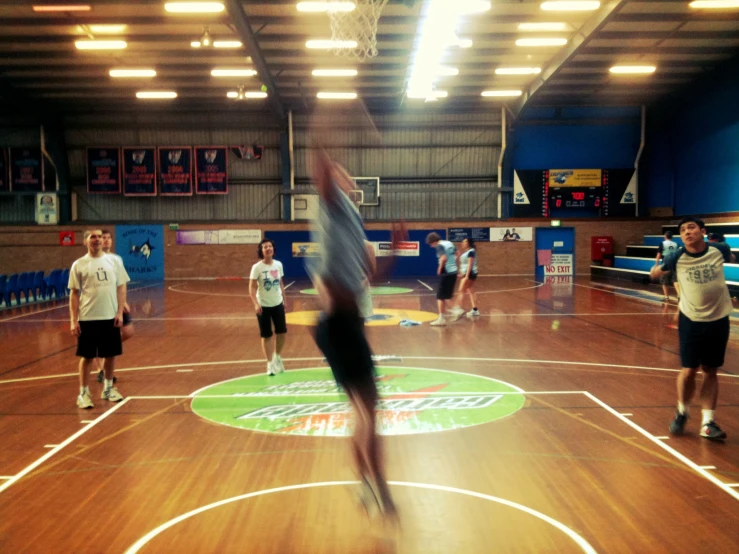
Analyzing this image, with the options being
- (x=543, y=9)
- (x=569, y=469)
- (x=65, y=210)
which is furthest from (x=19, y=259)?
(x=569, y=469)

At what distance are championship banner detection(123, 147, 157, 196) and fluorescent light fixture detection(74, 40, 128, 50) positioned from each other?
7.93 meters

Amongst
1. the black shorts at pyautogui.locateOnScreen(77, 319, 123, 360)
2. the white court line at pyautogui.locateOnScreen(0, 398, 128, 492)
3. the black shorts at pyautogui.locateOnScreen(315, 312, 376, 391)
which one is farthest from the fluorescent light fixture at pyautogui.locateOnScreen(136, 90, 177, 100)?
the black shorts at pyautogui.locateOnScreen(315, 312, 376, 391)

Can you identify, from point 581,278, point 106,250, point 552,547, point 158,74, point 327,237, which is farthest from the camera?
point 581,278

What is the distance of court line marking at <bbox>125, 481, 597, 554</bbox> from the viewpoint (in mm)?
3775

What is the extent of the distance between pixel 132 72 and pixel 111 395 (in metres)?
18.9

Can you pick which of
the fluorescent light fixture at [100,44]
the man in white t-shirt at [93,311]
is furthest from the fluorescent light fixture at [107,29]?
the man in white t-shirt at [93,311]

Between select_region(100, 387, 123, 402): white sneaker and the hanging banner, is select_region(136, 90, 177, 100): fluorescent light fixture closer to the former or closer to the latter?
the hanging banner

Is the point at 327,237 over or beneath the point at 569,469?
over

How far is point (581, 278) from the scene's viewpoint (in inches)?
1056

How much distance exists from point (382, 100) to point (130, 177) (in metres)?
11.2

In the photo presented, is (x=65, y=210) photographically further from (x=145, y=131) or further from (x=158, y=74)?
(x=158, y=74)

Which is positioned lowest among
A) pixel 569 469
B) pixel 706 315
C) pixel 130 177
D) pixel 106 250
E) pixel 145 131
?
pixel 569 469

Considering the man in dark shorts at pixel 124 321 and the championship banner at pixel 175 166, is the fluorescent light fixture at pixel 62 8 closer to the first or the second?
the championship banner at pixel 175 166

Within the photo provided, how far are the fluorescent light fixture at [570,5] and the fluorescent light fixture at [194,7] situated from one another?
8899 millimetres
